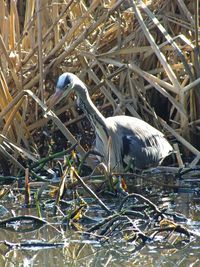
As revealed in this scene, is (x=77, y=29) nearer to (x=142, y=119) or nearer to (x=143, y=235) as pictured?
(x=142, y=119)

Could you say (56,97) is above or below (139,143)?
above

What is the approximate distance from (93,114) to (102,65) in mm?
725

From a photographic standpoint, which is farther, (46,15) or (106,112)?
(106,112)

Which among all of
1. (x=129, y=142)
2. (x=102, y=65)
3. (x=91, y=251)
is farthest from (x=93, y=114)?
(x=91, y=251)

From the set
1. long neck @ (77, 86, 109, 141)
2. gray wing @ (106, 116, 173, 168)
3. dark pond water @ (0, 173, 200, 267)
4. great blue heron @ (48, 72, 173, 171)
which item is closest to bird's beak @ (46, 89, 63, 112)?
long neck @ (77, 86, 109, 141)

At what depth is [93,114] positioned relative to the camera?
221 inches

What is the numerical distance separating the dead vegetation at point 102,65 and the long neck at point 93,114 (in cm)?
22

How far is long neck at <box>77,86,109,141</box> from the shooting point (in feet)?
18.2

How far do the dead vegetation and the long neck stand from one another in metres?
0.22

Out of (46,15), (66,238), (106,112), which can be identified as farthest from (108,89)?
(66,238)

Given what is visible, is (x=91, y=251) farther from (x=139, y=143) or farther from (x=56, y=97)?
(x=139, y=143)

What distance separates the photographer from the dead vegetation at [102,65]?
18.9 ft

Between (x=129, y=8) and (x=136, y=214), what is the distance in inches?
95.9

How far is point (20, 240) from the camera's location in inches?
170
